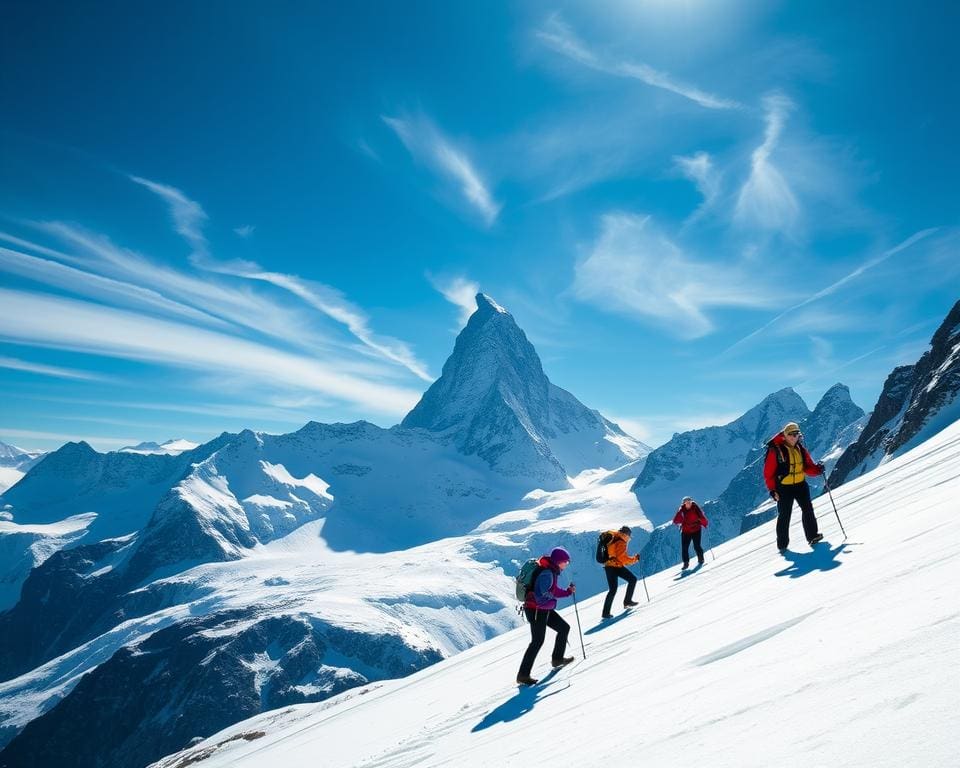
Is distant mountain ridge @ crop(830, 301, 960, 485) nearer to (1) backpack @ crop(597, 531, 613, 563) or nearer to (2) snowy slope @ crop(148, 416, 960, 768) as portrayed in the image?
(2) snowy slope @ crop(148, 416, 960, 768)

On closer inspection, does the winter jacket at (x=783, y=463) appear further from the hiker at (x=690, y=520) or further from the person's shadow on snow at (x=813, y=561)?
the hiker at (x=690, y=520)

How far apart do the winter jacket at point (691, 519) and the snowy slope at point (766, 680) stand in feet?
14.7

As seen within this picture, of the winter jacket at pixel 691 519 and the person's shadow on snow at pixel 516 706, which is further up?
the winter jacket at pixel 691 519

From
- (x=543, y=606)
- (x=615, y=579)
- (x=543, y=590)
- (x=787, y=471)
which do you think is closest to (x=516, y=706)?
(x=543, y=606)

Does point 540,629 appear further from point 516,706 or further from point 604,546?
point 604,546

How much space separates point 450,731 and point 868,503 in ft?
33.7

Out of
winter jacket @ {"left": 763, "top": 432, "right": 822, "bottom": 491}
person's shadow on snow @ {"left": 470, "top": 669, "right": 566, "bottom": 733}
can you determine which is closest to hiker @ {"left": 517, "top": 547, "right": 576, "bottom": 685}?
person's shadow on snow @ {"left": 470, "top": 669, "right": 566, "bottom": 733}

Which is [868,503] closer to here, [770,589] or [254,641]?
[770,589]

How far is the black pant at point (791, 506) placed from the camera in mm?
10891

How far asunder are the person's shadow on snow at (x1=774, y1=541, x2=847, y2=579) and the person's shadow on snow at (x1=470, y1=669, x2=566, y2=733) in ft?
12.6

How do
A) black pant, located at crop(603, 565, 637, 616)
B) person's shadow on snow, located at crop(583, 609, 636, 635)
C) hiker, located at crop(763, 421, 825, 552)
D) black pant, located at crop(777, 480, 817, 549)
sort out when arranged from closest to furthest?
black pant, located at crop(777, 480, 817, 549)
hiker, located at crop(763, 421, 825, 552)
person's shadow on snow, located at crop(583, 609, 636, 635)
black pant, located at crop(603, 565, 637, 616)

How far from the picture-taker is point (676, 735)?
4.13 meters

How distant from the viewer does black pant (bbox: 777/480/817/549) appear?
1089 centimetres

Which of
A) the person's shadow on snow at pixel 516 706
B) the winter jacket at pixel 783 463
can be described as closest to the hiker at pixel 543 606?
the person's shadow on snow at pixel 516 706
